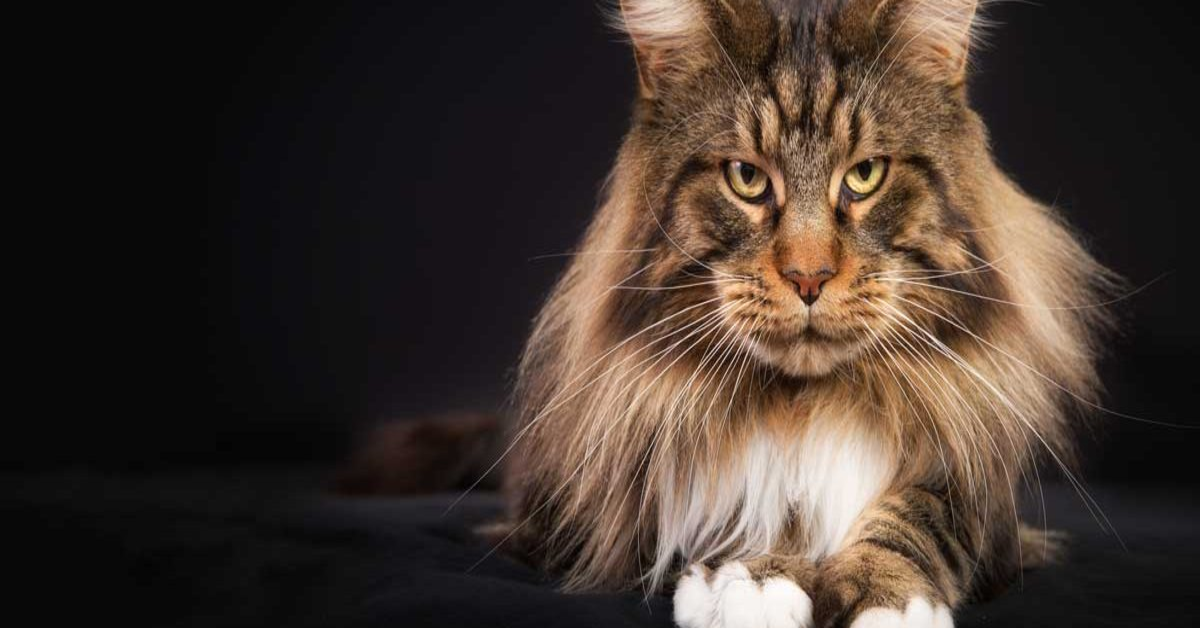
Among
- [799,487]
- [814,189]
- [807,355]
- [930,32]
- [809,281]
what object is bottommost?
[799,487]

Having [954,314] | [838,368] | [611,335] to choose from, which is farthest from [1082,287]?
[611,335]

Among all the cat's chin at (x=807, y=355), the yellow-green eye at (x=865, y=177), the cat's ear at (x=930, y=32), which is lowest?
the cat's chin at (x=807, y=355)

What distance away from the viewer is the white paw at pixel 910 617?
185 centimetres

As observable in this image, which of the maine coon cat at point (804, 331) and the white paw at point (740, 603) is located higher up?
the maine coon cat at point (804, 331)

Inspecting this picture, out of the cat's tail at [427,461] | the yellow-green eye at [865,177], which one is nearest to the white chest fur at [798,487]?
the yellow-green eye at [865,177]

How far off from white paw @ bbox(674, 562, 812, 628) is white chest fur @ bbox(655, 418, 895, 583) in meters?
0.14

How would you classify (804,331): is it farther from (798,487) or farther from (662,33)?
(662,33)

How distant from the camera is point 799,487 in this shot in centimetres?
219

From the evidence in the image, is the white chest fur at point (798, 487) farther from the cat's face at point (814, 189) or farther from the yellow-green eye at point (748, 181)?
the yellow-green eye at point (748, 181)

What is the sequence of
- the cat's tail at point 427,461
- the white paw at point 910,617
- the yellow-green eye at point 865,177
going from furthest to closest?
the cat's tail at point 427,461
the yellow-green eye at point 865,177
the white paw at point 910,617

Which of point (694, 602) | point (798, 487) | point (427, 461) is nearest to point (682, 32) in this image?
point (798, 487)

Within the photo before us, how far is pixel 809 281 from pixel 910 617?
555mm

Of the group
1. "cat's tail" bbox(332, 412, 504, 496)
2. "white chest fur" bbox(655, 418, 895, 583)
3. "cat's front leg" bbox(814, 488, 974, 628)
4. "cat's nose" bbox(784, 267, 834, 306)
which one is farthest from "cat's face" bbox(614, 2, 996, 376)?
"cat's tail" bbox(332, 412, 504, 496)

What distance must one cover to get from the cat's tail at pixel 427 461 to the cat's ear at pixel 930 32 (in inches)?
66.8
